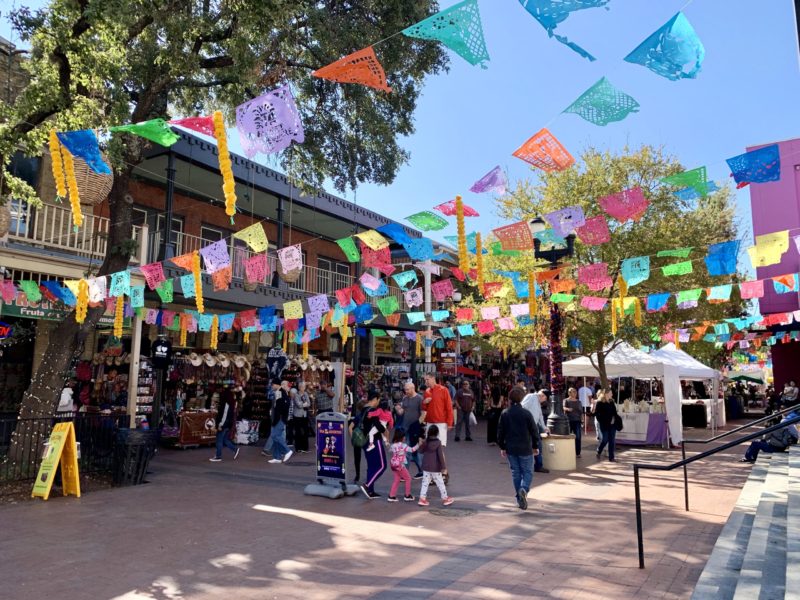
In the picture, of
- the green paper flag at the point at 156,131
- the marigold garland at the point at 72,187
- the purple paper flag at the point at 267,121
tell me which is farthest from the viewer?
the marigold garland at the point at 72,187

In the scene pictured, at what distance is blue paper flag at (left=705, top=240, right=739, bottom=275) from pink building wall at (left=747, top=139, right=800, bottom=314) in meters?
8.60

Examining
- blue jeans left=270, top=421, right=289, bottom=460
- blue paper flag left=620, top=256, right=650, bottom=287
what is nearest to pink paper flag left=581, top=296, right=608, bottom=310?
blue paper flag left=620, top=256, right=650, bottom=287

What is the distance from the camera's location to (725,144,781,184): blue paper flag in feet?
29.8

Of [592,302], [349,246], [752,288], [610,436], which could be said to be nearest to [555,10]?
[349,246]

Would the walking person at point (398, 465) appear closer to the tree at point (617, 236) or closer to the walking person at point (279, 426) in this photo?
the walking person at point (279, 426)

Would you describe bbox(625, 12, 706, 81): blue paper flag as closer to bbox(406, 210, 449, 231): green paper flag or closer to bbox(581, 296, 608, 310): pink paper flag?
bbox(406, 210, 449, 231): green paper flag

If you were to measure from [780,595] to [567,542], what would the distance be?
2.52 metres

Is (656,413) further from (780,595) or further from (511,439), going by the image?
(780,595)

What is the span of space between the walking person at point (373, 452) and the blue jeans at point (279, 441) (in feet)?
13.3

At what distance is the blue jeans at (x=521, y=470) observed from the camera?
325 inches

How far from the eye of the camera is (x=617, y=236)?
16406 mm

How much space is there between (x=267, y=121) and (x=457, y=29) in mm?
2961

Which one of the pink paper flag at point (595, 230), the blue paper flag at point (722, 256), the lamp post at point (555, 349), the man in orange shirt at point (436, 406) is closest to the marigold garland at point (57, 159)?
the man in orange shirt at point (436, 406)

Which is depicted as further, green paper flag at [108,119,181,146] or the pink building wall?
the pink building wall
